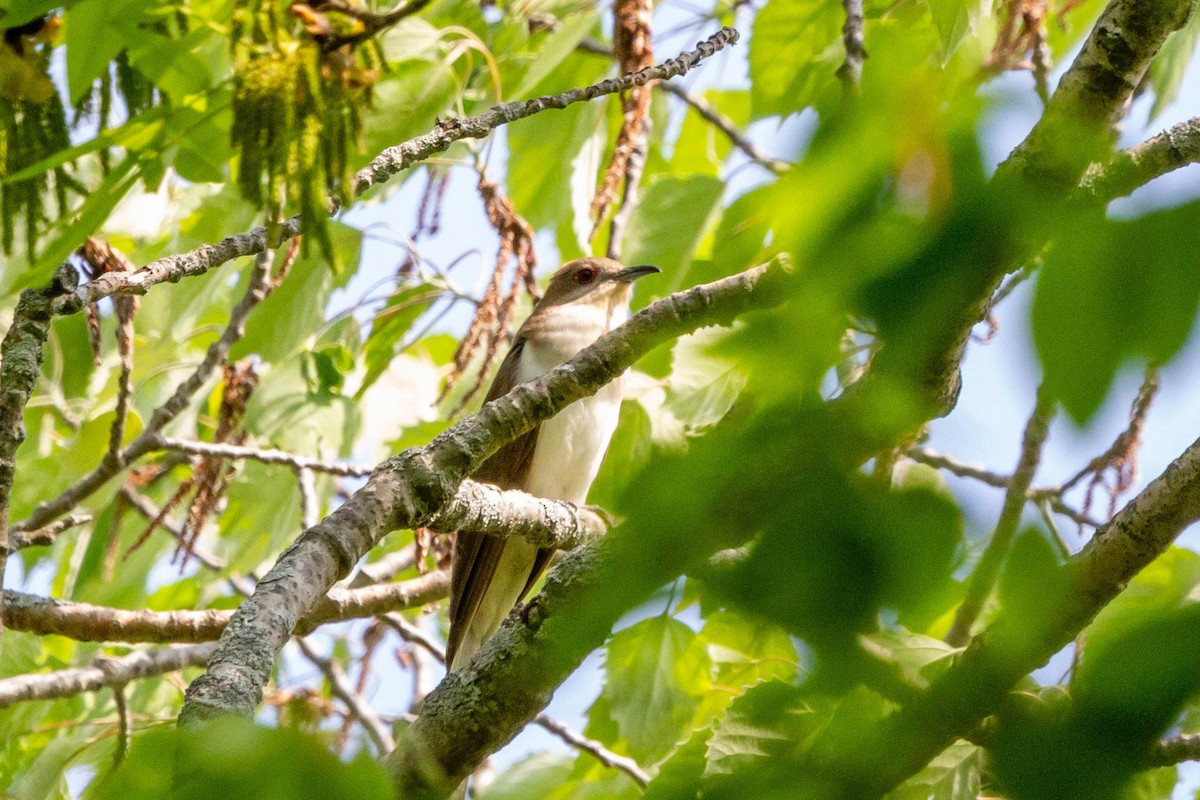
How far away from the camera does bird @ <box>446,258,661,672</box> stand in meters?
5.68

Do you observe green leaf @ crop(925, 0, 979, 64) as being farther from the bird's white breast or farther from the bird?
the bird's white breast

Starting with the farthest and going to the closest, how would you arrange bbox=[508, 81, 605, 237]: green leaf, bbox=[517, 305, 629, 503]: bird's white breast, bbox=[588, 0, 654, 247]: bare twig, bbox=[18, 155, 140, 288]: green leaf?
bbox=[517, 305, 629, 503]: bird's white breast → bbox=[508, 81, 605, 237]: green leaf → bbox=[588, 0, 654, 247]: bare twig → bbox=[18, 155, 140, 288]: green leaf

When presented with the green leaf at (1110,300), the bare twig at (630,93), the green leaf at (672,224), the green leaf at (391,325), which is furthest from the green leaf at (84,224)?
the green leaf at (391,325)

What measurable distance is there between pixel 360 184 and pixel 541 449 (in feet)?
12.3

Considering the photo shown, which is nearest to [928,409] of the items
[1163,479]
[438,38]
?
[1163,479]

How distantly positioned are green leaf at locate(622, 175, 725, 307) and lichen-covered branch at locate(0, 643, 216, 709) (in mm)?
2367

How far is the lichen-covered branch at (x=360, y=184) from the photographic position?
2717 mm

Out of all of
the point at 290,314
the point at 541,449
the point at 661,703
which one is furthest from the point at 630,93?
the point at 661,703

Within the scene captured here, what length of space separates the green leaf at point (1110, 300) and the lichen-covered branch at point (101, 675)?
376cm

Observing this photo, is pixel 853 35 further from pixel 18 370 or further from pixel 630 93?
pixel 18 370

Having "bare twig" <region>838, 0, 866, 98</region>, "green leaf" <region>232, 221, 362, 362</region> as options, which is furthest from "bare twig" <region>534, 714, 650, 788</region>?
"bare twig" <region>838, 0, 866, 98</region>

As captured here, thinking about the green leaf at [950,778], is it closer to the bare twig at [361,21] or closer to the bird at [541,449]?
the bare twig at [361,21]

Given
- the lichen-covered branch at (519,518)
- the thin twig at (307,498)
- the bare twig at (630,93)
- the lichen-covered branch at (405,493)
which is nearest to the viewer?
the lichen-covered branch at (405,493)

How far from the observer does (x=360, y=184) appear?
111 inches
